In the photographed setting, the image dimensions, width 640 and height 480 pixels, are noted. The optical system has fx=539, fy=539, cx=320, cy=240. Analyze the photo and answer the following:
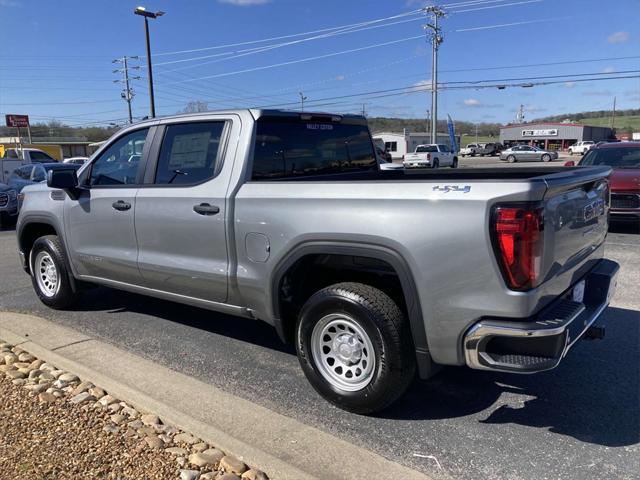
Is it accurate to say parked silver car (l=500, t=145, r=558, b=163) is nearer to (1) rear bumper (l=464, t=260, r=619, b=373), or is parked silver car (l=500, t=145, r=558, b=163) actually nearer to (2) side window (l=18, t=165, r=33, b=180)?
(2) side window (l=18, t=165, r=33, b=180)

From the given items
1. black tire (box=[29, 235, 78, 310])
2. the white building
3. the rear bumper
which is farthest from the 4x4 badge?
the white building

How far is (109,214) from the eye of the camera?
4730 mm

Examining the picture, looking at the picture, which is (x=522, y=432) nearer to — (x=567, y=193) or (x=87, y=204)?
(x=567, y=193)

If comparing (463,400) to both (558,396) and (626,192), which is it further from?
(626,192)

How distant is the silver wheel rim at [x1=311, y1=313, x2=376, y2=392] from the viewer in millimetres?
3301

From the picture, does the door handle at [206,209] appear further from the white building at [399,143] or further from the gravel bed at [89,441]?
the white building at [399,143]

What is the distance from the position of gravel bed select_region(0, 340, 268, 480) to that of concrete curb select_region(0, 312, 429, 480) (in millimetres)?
87

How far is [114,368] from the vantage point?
414cm

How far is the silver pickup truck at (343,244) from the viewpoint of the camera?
2.72 m

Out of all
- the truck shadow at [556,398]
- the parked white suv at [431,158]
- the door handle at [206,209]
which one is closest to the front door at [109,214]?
the door handle at [206,209]

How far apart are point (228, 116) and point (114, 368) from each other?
2.11 meters

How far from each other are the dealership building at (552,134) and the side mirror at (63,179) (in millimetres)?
94123

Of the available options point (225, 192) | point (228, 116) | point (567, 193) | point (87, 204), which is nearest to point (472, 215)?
point (567, 193)

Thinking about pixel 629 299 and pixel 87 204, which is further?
pixel 629 299
